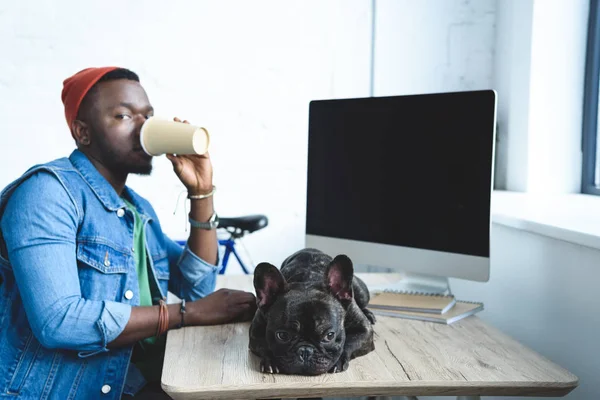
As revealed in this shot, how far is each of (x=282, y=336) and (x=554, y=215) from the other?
0.94 meters

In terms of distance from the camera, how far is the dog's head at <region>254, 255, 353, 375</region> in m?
1.11

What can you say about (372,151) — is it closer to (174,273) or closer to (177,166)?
(177,166)

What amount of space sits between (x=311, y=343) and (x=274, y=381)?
9cm

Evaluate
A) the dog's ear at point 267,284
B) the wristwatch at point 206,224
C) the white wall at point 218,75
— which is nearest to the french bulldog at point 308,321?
the dog's ear at point 267,284

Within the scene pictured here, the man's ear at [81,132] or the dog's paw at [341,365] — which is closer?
the dog's paw at [341,365]

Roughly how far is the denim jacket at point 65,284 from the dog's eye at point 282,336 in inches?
14.7

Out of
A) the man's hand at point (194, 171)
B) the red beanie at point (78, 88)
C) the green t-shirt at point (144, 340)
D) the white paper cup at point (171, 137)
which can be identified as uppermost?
the red beanie at point (78, 88)

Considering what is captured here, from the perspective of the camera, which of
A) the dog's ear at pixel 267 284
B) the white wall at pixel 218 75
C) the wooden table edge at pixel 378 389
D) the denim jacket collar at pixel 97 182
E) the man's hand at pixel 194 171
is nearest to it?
the wooden table edge at pixel 378 389

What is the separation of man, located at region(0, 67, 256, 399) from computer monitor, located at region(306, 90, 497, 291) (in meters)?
0.36

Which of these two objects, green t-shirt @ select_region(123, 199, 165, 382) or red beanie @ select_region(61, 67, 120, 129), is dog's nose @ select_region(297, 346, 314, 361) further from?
red beanie @ select_region(61, 67, 120, 129)

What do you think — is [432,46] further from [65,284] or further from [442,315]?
[65,284]

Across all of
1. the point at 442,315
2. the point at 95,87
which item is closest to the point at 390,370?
the point at 442,315

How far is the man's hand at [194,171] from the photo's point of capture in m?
1.64

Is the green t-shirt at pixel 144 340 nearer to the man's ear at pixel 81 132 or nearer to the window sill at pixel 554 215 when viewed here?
the man's ear at pixel 81 132
